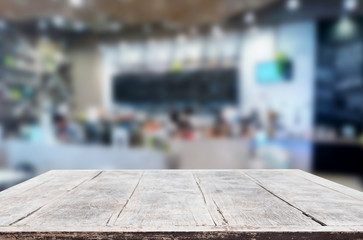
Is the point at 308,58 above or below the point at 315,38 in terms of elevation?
below

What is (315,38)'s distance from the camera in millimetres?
4496

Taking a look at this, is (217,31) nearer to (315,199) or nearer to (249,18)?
(249,18)

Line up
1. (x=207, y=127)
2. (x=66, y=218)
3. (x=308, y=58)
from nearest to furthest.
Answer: (x=66, y=218), (x=207, y=127), (x=308, y=58)

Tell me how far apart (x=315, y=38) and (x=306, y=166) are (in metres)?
2.06

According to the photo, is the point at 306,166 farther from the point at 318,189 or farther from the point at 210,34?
the point at 318,189

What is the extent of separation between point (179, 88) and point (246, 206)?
4.05m

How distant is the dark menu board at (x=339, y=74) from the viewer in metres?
4.36

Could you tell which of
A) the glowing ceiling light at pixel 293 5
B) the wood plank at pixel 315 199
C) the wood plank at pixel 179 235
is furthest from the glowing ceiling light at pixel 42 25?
the wood plank at pixel 179 235

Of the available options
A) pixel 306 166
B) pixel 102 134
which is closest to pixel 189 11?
pixel 102 134

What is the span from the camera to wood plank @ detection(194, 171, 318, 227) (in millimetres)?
532

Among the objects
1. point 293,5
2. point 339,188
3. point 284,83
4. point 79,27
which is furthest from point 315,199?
point 79,27

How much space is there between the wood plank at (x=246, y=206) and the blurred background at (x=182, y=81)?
2975 mm

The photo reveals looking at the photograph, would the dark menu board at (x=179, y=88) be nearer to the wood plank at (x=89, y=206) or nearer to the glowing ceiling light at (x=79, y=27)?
the glowing ceiling light at (x=79, y=27)

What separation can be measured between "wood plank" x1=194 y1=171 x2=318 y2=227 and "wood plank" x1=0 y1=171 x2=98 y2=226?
39 cm
